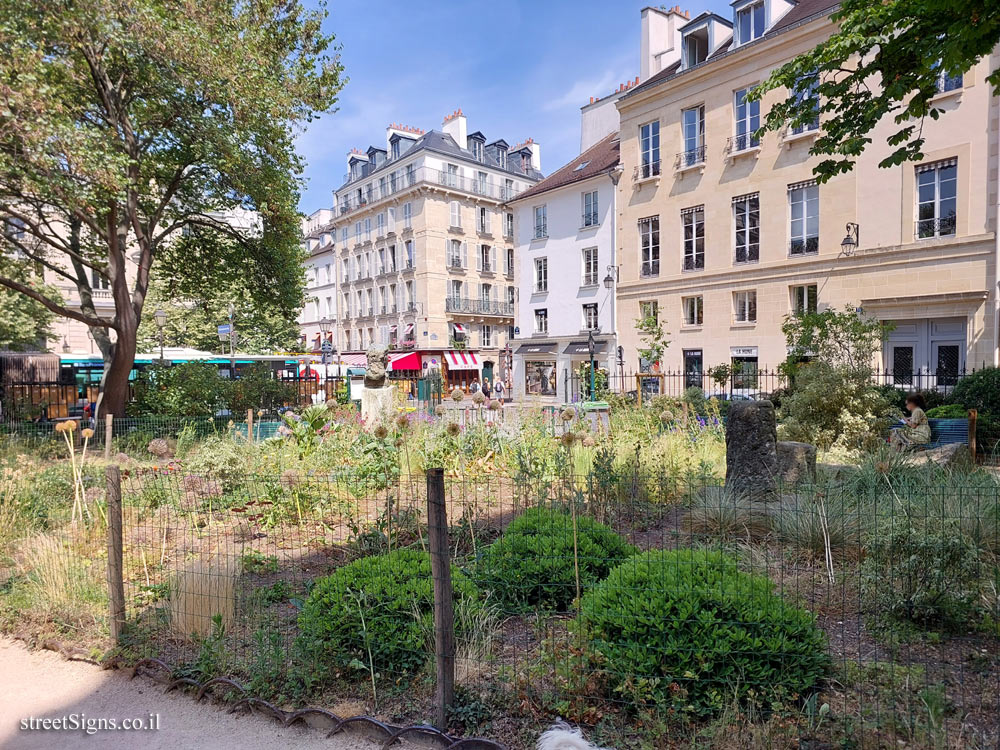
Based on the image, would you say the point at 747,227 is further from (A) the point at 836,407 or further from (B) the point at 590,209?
(A) the point at 836,407

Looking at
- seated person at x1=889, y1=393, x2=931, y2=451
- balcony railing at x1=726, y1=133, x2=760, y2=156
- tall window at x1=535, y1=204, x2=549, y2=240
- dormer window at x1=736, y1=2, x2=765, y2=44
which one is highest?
dormer window at x1=736, y1=2, x2=765, y2=44

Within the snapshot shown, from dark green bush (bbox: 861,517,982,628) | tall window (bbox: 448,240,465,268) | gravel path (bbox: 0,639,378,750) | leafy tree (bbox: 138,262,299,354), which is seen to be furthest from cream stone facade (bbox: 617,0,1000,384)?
gravel path (bbox: 0,639,378,750)

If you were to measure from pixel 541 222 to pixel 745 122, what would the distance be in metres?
12.3

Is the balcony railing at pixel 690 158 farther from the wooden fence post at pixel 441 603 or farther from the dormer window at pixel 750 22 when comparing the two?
the wooden fence post at pixel 441 603

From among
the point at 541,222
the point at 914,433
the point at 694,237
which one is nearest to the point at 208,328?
the point at 541,222

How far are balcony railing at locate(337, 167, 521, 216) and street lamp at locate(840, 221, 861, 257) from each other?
2651cm

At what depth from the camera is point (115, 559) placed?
399 centimetres

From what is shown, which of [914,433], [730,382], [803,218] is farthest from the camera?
[730,382]

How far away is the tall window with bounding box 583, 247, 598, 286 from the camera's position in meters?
30.1

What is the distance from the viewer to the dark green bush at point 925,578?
350 cm

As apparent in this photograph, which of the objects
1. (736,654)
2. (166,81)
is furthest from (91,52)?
(736,654)

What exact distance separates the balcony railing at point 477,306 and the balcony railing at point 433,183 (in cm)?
795

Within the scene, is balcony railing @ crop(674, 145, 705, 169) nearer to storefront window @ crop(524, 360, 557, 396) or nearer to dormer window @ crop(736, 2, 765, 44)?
dormer window @ crop(736, 2, 765, 44)

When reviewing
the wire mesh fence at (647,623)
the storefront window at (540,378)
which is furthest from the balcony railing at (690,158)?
the wire mesh fence at (647,623)
